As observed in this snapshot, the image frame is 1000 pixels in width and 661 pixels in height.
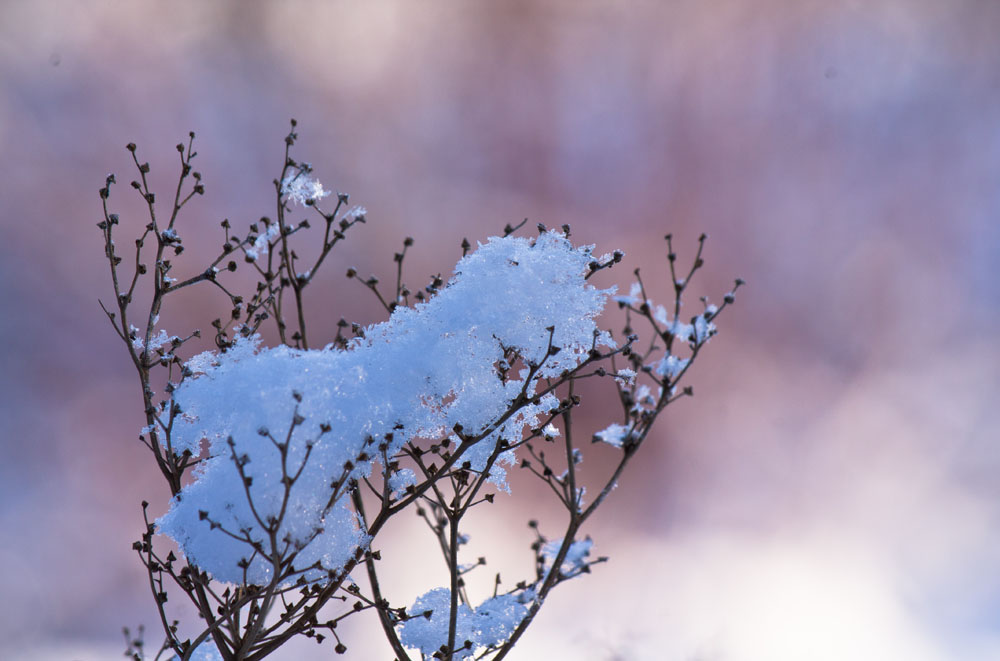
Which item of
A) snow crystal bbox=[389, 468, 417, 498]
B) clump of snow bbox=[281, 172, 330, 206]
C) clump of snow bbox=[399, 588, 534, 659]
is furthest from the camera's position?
clump of snow bbox=[281, 172, 330, 206]

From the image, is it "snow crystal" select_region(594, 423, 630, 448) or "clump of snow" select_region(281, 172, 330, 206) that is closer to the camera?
"snow crystal" select_region(594, 423, 630, 448)

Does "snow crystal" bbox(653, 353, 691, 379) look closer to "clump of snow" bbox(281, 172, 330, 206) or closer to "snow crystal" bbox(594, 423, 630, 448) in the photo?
"snow crystal" bbox(594, 423, 630, 448)

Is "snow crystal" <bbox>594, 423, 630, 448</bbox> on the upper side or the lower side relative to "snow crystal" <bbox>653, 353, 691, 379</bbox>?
lower

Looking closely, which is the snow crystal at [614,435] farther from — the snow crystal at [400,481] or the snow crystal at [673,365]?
the snow crystal at [400,481]

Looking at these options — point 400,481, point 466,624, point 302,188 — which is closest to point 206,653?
point 466,624

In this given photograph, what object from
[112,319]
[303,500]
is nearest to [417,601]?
[303,500]

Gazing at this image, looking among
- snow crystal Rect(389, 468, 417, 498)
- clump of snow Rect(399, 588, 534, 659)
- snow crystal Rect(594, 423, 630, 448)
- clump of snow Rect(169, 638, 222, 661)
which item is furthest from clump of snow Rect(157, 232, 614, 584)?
clump of snow Rect(169, 638, 222, 661)

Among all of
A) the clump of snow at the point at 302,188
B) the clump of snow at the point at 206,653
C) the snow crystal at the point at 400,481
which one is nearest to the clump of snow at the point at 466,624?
the snow crystal at the point at 400,481

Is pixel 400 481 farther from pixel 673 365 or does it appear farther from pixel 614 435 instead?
pixel 673 365

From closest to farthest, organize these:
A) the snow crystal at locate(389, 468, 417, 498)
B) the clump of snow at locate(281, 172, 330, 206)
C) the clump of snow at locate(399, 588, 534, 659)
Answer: the snow crystal at locate(389, 468, 417, 498)
the clump of snow at locate(399, 588, 534, 659)
the clump of snow at locate(281, 172, 330, 206)
